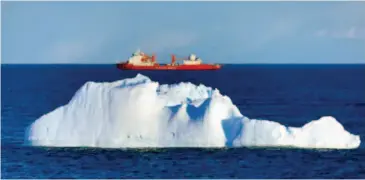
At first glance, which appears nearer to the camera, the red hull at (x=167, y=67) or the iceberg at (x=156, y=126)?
the iceberg at (x=156, y=126)

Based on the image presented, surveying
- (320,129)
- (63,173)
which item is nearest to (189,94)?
(320,129)

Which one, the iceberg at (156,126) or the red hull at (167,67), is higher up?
the red hull at (167,67)

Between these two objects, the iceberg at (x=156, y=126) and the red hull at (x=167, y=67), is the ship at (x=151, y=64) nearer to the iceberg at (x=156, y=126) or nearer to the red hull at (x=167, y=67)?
the red hull at (x=167, y=67)

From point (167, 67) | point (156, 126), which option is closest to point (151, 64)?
point (167, 67)

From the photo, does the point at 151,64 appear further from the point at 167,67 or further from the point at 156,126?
the point at 156,126

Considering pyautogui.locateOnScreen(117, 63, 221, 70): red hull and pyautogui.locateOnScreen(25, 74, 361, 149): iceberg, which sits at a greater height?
pyautogui.locateOnScreen(117, 63, 221, 70): red hull

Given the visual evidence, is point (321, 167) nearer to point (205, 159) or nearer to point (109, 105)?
point (205, 159)

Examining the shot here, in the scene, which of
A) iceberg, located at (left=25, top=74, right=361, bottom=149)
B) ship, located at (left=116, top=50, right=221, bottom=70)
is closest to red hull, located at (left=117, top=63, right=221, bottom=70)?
ship, located at (left=116, top=50, right=221, bottom=70)

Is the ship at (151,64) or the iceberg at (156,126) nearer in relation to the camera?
the iceberg at (156,126)

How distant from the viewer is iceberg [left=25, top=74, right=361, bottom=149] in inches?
1258

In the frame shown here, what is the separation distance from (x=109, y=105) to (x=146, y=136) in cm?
201

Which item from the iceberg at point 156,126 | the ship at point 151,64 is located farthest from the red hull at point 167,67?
the iceberg at point 156,126

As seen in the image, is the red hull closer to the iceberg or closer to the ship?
the ship

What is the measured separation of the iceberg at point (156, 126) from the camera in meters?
32.0
